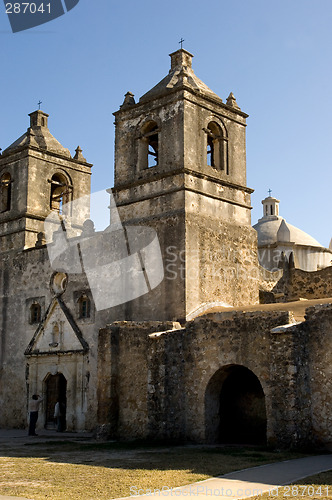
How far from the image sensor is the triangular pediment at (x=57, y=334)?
19234 mm

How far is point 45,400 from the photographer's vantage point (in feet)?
64.7

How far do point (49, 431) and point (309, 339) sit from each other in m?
9.72

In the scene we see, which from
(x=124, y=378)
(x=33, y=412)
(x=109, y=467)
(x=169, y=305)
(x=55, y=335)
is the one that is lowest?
(x=109, y=467)

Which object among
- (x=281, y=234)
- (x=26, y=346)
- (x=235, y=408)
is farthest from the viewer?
(x=281, y=234)

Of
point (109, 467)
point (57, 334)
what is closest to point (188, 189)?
point (57, 334)

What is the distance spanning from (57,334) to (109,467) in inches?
397

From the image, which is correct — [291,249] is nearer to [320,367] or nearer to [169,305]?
[169,305]

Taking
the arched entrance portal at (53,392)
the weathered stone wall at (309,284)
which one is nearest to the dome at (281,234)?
the weathered stone wall at (309,284)

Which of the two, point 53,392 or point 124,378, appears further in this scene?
point 53,392

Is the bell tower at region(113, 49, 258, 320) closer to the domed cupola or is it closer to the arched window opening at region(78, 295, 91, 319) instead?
the arched window opening at region(78, 295, 91, 319)

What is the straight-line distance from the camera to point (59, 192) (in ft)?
81.5

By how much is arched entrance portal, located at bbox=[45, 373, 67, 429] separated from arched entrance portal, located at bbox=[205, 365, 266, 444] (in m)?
6.54

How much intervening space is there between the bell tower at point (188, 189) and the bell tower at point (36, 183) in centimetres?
456

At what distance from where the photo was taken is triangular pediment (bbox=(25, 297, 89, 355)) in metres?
19.2
